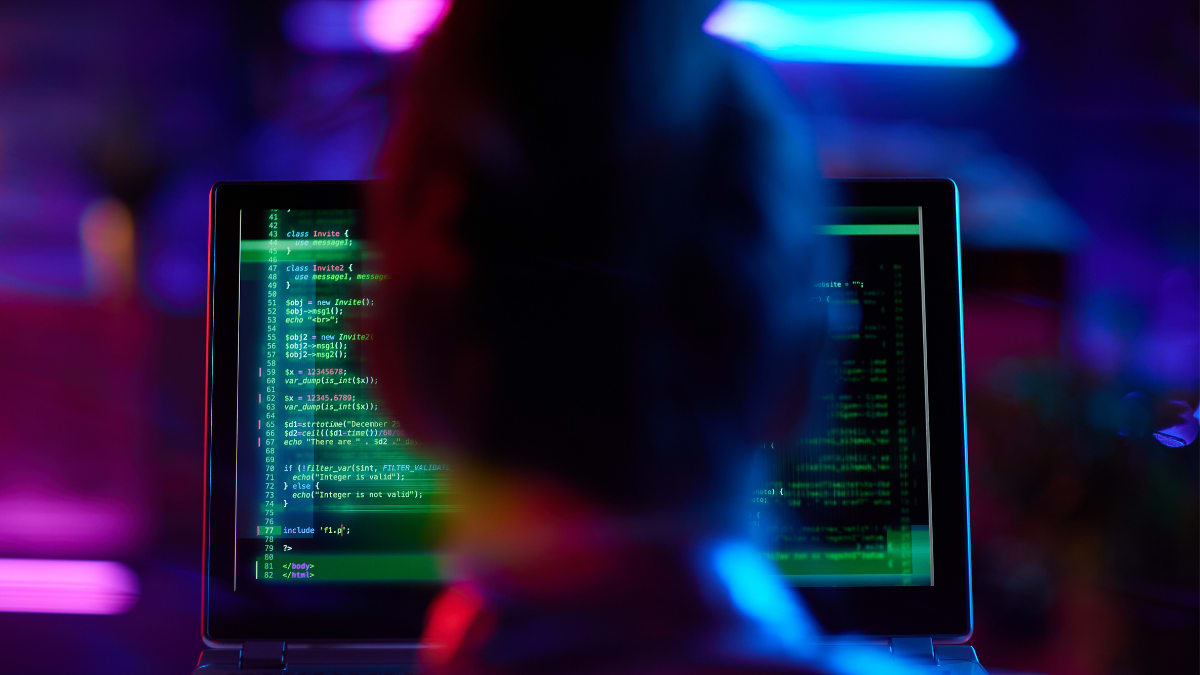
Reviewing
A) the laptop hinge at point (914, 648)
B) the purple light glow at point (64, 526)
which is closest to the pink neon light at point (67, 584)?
the purple light glow at point (64, 526)

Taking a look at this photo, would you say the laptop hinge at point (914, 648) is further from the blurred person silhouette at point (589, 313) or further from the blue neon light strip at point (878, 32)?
the blue neon light strip at point (878, 32)

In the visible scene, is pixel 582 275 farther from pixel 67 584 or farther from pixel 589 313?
pixel 67 584

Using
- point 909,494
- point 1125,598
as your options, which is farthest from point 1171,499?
point 909,494

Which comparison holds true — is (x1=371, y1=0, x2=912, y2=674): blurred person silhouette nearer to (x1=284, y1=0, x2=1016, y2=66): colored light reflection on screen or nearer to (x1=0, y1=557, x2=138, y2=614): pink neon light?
(x1=284, y1=0, x2=1016, y2=66): colored light reflection on screen

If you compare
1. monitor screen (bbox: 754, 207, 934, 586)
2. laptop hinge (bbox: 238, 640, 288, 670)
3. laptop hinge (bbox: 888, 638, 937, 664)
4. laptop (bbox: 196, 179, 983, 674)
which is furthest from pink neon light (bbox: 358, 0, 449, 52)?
laptop hinge (bbox: 888, 638, 937, 664)

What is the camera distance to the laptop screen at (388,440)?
0.75 m

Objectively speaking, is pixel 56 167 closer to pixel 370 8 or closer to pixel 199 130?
pixel 199 130

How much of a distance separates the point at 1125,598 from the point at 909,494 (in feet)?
1.46

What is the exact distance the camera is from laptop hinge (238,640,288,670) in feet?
2.45

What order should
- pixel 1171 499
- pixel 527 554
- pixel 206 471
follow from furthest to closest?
Result: 1. pixel 1171 499
2. pixel 206 471
3. pixel 527 554

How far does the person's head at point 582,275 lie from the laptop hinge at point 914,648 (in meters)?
0.46

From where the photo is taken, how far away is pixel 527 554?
41cm

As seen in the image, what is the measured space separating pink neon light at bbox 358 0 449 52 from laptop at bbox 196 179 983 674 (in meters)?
0.31

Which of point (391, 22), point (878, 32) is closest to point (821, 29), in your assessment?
point (878, 32)
